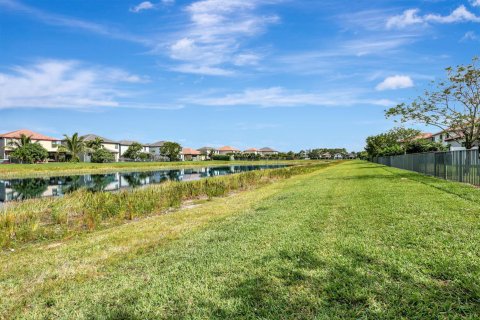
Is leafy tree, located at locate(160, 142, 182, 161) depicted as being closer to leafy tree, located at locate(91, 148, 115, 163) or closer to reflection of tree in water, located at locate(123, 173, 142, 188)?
leafy tree, located at locate(91, 148, 115, 163)

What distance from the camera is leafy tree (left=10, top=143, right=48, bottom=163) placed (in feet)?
204

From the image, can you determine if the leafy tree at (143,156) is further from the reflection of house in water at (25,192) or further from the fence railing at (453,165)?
the fence railing at (453,165)

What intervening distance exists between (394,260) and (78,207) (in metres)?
11.8

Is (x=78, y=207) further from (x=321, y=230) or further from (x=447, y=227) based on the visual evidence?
(x=447, y=227)

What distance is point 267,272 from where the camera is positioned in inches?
179

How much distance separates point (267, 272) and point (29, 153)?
70612 mm

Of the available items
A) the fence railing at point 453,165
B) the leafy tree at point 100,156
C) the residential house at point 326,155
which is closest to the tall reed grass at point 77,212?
the fence railing at point 453,165

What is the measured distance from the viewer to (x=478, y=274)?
160 inches

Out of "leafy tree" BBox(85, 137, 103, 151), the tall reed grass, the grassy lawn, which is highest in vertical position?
"leafy tree" BBox(85, 137, 103, 151)

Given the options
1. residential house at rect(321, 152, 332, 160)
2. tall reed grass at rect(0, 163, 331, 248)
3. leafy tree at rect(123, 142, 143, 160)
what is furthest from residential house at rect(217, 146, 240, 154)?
tall reed grass at rect(0, 163, 331, 248)

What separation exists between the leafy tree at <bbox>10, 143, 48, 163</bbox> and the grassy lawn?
64371 mm

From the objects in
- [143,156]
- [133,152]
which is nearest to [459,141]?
[143,156]

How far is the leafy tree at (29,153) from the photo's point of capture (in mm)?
62031

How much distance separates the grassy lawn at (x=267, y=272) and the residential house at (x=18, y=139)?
7695 cm
